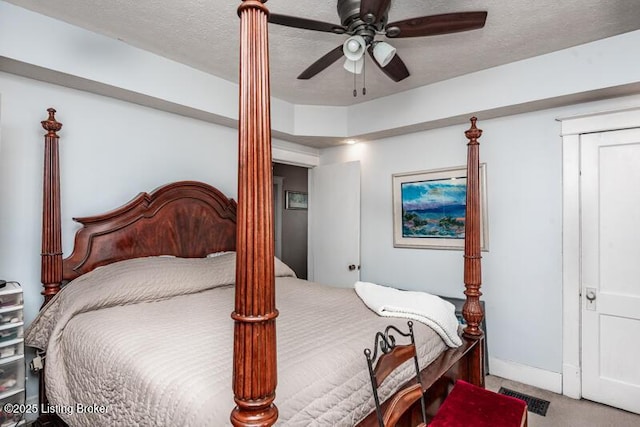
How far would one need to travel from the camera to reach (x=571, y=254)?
9.27 feet

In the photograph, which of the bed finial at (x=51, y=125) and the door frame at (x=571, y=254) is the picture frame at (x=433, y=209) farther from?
the bed finial at (x=51, y=125)

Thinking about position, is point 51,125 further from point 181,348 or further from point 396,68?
point 396,68

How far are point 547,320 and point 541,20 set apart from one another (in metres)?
2.24

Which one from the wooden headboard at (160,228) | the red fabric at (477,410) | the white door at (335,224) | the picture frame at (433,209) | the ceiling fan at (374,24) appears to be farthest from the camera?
the white door at (335,224)

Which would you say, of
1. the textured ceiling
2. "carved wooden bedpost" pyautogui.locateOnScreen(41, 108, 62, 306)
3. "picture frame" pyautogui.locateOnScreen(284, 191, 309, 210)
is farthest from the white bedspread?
"picture frame" pyautogui.locateOnScreen(284, 191, 309, 210)

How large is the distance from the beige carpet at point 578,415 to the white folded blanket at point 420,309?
1.01 meters

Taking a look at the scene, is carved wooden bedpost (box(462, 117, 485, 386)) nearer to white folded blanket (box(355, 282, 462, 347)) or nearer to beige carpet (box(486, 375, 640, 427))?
white folded blanket (box(355, 282, 462, 347))

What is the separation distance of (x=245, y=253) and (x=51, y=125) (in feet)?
7.24

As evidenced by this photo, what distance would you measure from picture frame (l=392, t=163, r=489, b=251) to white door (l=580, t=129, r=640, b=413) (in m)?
0.77

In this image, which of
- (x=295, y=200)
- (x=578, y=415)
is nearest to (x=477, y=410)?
(x=578, y=415)

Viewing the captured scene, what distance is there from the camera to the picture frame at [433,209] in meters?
3.39

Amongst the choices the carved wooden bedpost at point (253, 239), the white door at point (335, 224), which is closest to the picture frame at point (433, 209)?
the white door at point (335, 224)

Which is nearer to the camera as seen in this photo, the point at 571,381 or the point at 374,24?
the point at 374,24

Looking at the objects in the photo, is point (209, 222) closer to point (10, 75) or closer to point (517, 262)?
point (10, 75)
